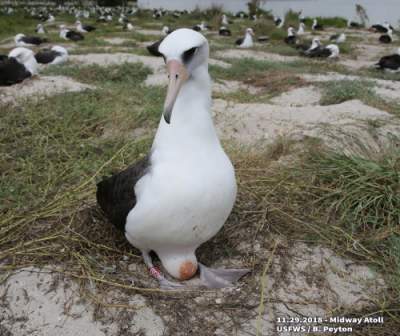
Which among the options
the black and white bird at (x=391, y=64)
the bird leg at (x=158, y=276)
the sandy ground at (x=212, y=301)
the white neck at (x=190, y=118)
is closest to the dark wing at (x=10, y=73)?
the sandy ground at (x=212, y=301)

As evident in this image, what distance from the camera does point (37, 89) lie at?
18.6ft

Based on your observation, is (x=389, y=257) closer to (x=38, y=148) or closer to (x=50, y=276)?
(x=50, y=276)

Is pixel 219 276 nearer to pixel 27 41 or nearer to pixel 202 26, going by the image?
pixel 27 41

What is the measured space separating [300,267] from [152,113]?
8.75ft

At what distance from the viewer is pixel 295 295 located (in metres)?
2.30

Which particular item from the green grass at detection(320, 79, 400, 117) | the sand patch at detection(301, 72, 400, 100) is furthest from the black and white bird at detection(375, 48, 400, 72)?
the green grass at detection(320, 79, 400, 117)

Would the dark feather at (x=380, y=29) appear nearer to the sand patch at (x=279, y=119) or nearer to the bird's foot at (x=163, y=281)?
the sand patch at (x=279, y=119)

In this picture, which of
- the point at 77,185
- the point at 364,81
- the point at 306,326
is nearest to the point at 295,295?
the point at 306,326

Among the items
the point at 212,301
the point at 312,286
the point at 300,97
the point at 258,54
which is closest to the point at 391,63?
the point at 258,54

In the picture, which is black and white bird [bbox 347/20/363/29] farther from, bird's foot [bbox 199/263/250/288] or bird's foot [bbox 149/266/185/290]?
bird's foot [bbox 149/266/185/290]

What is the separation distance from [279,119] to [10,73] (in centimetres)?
434

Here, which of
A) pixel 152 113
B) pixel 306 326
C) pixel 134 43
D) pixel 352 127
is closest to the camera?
pixel 306 326

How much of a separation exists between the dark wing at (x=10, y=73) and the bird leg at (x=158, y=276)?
506cm

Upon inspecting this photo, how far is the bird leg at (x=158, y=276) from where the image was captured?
2290 mm
